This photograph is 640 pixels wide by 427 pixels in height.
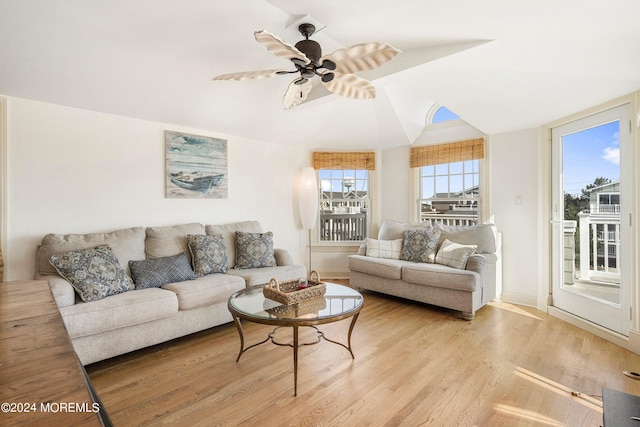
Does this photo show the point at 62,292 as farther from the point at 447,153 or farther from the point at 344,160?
the point at 447,153

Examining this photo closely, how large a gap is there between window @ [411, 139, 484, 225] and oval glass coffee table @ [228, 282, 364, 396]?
268 cm

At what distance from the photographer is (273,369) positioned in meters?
2.33

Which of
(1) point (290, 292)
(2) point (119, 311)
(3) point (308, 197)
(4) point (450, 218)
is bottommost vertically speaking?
(2) point (119, 311)

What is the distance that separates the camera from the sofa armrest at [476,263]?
3398 mm

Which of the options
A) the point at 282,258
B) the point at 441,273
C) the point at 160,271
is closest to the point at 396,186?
the point at 441,273

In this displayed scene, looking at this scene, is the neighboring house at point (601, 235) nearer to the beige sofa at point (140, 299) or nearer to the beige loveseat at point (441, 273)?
the beige loveseat at point (441, 273)

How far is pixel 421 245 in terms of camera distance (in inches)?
156

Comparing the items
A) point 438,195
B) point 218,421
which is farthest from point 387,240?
point 218,421

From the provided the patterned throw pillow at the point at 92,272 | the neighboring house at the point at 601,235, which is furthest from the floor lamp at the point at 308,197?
the neighboring house at the point at 601,235

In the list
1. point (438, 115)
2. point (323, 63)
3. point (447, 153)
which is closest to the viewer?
point (323, 63)

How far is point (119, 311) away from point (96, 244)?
846 millimetres

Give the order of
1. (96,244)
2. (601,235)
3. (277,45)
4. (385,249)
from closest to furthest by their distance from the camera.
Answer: (277,45), (96,244), (601,235), (385,249)

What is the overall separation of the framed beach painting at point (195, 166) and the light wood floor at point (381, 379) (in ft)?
5.53

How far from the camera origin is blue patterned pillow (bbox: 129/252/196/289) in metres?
2.86
